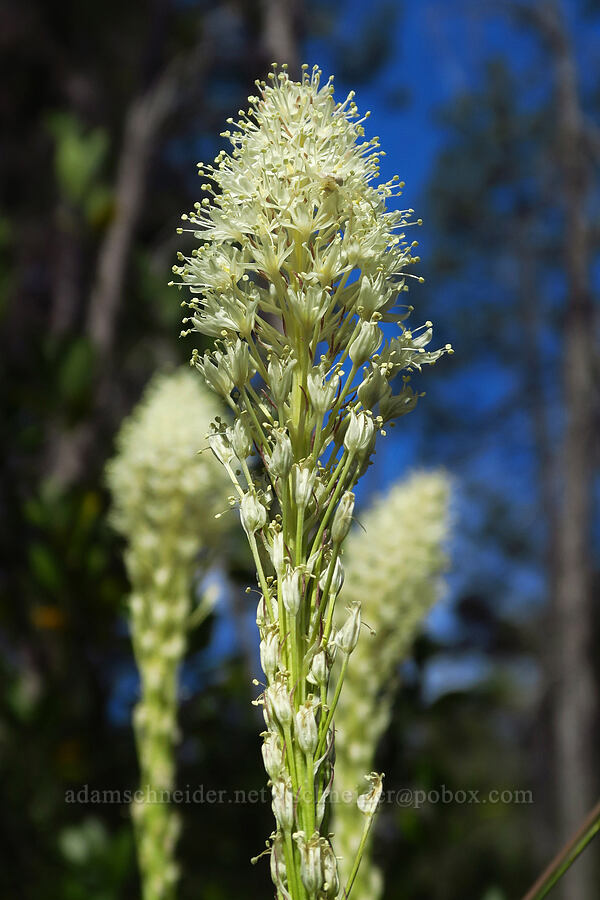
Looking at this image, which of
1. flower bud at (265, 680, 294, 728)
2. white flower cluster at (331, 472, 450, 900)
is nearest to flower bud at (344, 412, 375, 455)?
flower bud at (265, 680, 294, 728)

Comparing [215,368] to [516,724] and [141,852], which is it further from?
[516,724]

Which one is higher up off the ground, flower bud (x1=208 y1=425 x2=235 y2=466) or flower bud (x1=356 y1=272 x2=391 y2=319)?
flower bud (x1=356 y1=272 x2=391 y2=319)

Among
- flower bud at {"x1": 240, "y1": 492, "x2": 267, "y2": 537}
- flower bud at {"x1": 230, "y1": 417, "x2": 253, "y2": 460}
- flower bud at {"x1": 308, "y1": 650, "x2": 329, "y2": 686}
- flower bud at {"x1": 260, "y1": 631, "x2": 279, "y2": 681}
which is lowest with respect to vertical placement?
flower bud at {"x1": 308, "y1": 650, "x2": 329, "y2": 686}

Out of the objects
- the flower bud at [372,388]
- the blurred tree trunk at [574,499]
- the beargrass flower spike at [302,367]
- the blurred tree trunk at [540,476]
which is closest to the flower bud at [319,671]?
the beargrass flower spike at [302,367]

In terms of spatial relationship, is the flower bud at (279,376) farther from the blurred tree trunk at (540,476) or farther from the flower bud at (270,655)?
the blurred tree trunk at (540,476)

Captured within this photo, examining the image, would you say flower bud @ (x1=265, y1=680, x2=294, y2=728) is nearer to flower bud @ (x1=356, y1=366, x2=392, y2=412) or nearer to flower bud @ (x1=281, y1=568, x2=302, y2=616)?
flower bud @ (x1=281, y1=568, x2=302, y2=616)
